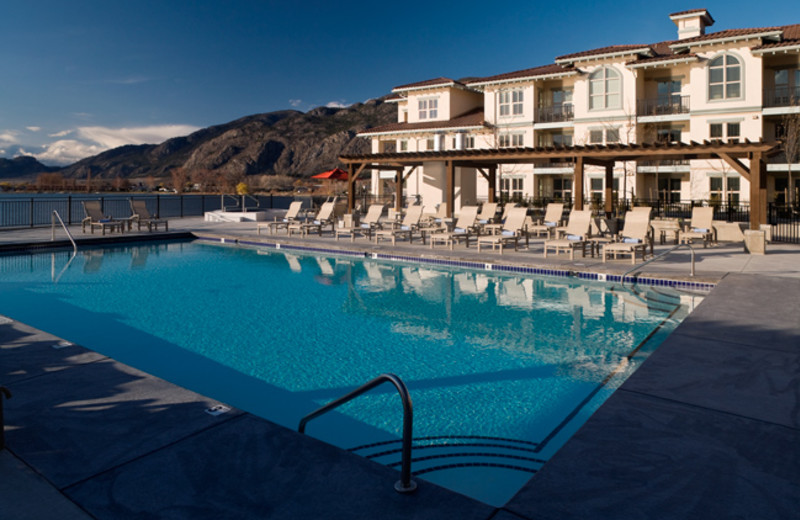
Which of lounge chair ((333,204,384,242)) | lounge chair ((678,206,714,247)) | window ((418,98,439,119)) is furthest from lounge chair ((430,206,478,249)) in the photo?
window ((418,98,439,119))

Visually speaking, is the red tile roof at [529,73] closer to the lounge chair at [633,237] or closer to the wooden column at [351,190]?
the wooden column at [351,190]

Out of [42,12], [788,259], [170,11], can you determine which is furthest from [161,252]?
[170,11]

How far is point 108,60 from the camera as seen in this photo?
5462cm

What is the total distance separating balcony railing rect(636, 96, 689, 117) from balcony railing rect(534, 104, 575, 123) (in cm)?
393

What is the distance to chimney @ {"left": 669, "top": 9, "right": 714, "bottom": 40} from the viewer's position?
110ft

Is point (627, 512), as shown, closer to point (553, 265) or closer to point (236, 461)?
point (236, 461)

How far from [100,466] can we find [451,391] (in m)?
3.32

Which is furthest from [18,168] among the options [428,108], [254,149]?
[428,108]

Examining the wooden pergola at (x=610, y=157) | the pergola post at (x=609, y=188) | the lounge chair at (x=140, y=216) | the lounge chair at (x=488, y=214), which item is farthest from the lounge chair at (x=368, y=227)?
the pergola post at (x=609, y=188)

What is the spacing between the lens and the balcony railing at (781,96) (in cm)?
2862

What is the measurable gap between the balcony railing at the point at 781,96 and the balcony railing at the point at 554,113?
9.87 m

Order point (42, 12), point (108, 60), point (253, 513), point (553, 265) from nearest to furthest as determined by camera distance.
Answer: point (253, 513) → point (553, 265) → point (42, 12) → point (108, 60)

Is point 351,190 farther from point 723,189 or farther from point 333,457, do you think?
point 723,189

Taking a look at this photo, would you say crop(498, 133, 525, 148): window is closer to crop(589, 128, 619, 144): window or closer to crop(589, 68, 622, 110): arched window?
crop(589, 128, 619, 144): window
